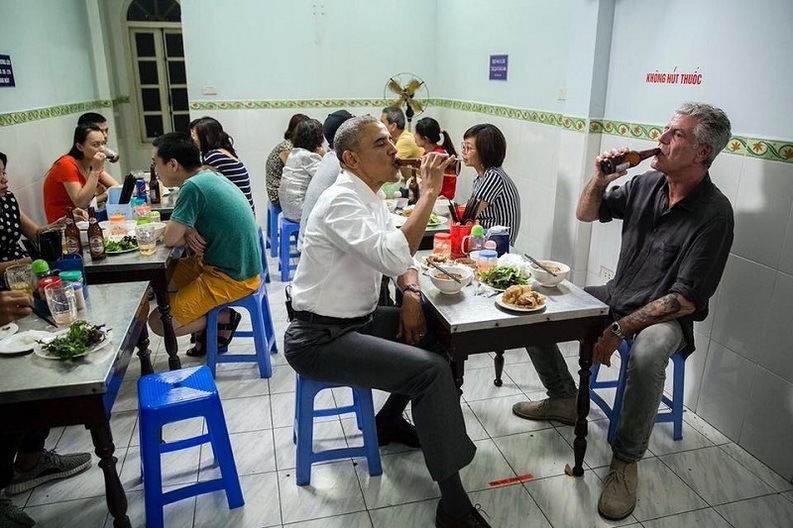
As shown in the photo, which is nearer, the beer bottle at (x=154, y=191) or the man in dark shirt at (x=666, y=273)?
the man in dark shirt at (x=666, y=273)

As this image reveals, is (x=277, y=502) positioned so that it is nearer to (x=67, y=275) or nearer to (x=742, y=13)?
(x=67, y=275)

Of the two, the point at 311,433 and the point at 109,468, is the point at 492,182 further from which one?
the point at 109,468

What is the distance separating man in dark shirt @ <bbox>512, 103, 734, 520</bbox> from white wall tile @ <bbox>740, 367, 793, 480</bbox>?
13.7 inches

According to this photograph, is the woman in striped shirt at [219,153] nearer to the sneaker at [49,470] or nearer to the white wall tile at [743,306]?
the sneaker at [49,470]

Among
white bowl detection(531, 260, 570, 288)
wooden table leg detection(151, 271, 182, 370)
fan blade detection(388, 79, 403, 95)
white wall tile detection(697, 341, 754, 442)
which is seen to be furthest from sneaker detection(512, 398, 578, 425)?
fan blade detection(388, 79, 403, 95)

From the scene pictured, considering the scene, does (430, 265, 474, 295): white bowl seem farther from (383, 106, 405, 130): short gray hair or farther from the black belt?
(383, 106, 405, 130): short gray hair

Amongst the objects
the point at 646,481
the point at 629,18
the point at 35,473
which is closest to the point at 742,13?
the point at 629,18

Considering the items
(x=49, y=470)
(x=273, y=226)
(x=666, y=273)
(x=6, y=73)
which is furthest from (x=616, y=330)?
(x=6, y=73)

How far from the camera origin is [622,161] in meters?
2.29

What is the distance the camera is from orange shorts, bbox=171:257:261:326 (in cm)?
265

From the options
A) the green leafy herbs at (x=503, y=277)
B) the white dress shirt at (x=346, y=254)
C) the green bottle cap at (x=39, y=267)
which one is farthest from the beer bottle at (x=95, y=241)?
the green leafy herbs at (x=503, y=277)

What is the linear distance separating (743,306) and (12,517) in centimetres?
281

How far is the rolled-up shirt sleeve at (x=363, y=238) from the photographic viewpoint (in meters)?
1.82

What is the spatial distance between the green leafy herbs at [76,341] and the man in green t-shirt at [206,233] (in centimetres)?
93
